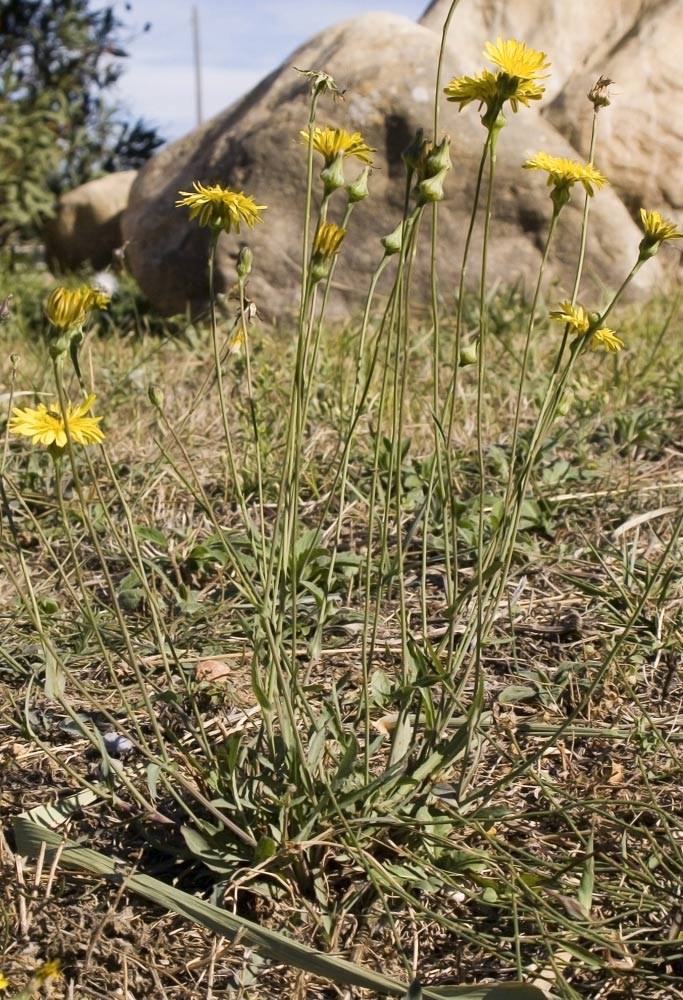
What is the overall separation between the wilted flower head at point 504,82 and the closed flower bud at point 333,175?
158 millimetres

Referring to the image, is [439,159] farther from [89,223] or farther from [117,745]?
[89,223]

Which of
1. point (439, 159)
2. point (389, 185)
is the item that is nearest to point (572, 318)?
point (439, 159)

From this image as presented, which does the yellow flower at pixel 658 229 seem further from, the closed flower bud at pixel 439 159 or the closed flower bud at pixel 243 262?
the closed flower bud at pixel 243 262

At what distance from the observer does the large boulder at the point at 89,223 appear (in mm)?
6098

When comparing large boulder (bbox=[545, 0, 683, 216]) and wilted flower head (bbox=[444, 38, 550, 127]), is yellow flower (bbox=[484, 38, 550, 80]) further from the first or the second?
large boulder (bbox=[545, 0, 683, 216])

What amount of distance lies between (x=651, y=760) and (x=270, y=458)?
50.1 inches

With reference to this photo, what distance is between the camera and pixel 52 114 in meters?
6.08

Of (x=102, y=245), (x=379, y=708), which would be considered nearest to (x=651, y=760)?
(x=379, y=708)

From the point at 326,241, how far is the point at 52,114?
545 cm

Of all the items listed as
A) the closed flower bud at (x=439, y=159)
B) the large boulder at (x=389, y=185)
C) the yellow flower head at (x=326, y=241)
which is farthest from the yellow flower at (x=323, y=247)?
the large boulder at (x=389, y=185)

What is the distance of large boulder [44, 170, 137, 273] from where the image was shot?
6098 mm

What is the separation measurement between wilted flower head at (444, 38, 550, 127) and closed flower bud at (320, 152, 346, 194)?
0.52 ft

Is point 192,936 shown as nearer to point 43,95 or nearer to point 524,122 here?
point 524,122

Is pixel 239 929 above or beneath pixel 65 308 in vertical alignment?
beneath
